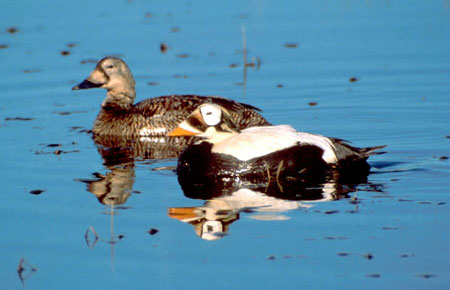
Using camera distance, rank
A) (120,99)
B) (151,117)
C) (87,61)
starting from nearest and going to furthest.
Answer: (151,117), (120,99), (87,61)

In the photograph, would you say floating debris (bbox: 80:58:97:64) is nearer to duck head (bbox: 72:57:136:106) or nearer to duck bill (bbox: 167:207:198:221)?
duck head (bbox: 72:57:136:106)

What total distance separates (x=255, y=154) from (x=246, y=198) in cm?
79

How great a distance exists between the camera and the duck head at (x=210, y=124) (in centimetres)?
896

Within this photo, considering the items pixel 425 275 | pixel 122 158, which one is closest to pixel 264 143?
pixel 122 158

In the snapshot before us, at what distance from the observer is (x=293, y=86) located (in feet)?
42.5

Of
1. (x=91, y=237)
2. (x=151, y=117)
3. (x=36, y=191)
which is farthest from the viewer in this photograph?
(x=151, y=117)

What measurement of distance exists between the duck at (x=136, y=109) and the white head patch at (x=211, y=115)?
1976 mm

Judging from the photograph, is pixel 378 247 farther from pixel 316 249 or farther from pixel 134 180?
pixel 134 180

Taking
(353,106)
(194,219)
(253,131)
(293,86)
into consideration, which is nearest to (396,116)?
(353,106)

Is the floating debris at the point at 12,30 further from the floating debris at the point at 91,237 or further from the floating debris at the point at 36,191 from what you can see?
the floating debris at the point at 91,237

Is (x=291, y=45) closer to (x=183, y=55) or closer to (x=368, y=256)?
(x=183, y=55)

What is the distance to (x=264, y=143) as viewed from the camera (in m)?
8.74

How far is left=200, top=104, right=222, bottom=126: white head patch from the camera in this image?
8.95 meters

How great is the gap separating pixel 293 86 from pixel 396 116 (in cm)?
197
